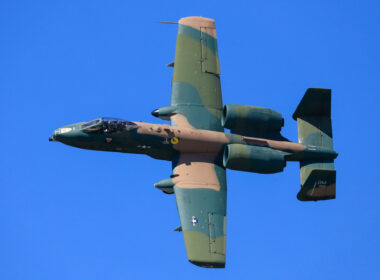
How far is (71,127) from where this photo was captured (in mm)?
34469

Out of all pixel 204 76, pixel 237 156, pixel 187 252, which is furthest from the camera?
pixel 204 76

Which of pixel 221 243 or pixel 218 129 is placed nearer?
pixel 221 243

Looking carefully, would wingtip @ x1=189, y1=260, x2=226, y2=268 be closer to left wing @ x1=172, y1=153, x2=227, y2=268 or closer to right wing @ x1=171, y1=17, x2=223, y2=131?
left wing @ x1=172, y1=153, x2=227, y2=268

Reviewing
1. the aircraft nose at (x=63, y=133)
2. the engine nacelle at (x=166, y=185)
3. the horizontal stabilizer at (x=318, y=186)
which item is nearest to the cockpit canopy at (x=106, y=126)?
the aircraft nose at (x=63, y=133)

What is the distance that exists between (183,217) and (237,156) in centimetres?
387

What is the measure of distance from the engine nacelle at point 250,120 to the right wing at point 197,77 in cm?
77

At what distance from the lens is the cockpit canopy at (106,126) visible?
34156 millimetres

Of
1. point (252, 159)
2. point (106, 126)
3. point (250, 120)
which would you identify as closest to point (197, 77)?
point (250, 120)

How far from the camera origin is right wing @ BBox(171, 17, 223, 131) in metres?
36.0

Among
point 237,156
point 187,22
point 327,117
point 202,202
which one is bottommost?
point 202,202

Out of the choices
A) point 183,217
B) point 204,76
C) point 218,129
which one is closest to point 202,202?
point 183,217

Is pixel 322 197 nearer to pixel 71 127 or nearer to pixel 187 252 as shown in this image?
pixel 187 252

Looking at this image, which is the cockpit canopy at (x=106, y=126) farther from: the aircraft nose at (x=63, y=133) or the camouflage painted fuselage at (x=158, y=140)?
the aircraft nose at (x=63, y=133)

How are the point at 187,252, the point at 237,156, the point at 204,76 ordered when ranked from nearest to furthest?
1. the point at 187,252
2. the point at 237,156
3. the point at 204,76
